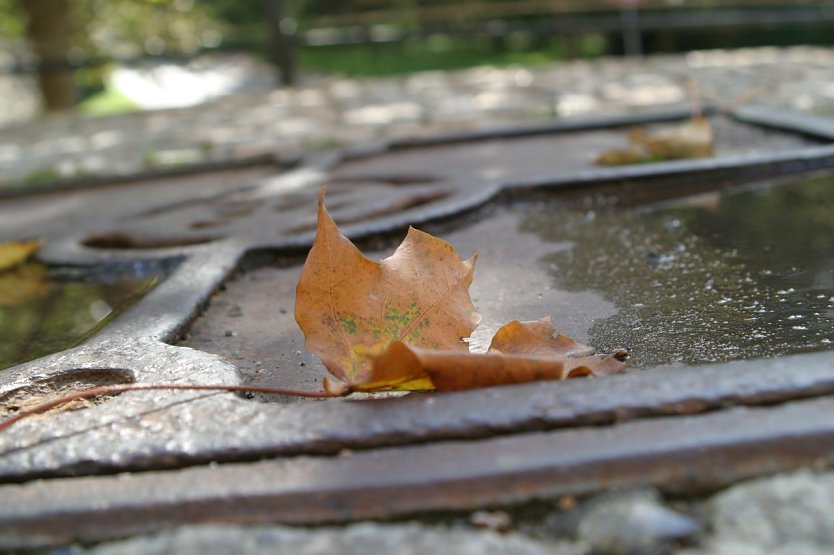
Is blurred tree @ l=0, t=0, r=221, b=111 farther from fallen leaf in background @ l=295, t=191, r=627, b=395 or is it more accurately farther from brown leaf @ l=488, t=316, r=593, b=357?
brown leaf @ l=488, t=316, r=593, b=357

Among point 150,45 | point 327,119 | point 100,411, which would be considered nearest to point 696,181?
point 100,411

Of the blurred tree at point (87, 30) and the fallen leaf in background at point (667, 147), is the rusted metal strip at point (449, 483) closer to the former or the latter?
the fallen leaf in background at point (667, 147)

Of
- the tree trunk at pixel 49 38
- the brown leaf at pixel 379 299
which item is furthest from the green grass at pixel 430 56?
the brown leaf at pixel 379 299

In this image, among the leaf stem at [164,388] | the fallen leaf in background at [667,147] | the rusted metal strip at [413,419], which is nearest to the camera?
the rusted metal strip at [413,419]

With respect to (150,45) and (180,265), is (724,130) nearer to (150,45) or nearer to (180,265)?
(180,265)

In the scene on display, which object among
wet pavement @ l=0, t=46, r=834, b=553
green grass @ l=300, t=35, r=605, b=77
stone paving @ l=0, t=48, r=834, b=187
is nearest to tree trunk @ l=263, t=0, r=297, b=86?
stone paving @ l=0, t=48, r=834, b=187

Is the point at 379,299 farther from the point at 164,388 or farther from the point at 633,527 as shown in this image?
the point at 633,527

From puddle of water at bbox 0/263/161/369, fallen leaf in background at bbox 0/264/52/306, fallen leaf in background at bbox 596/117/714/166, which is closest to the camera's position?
puddle of water at bbox 0/263/161/369

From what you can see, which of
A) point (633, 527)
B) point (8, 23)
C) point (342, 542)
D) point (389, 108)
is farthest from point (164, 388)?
point (8, 23)
